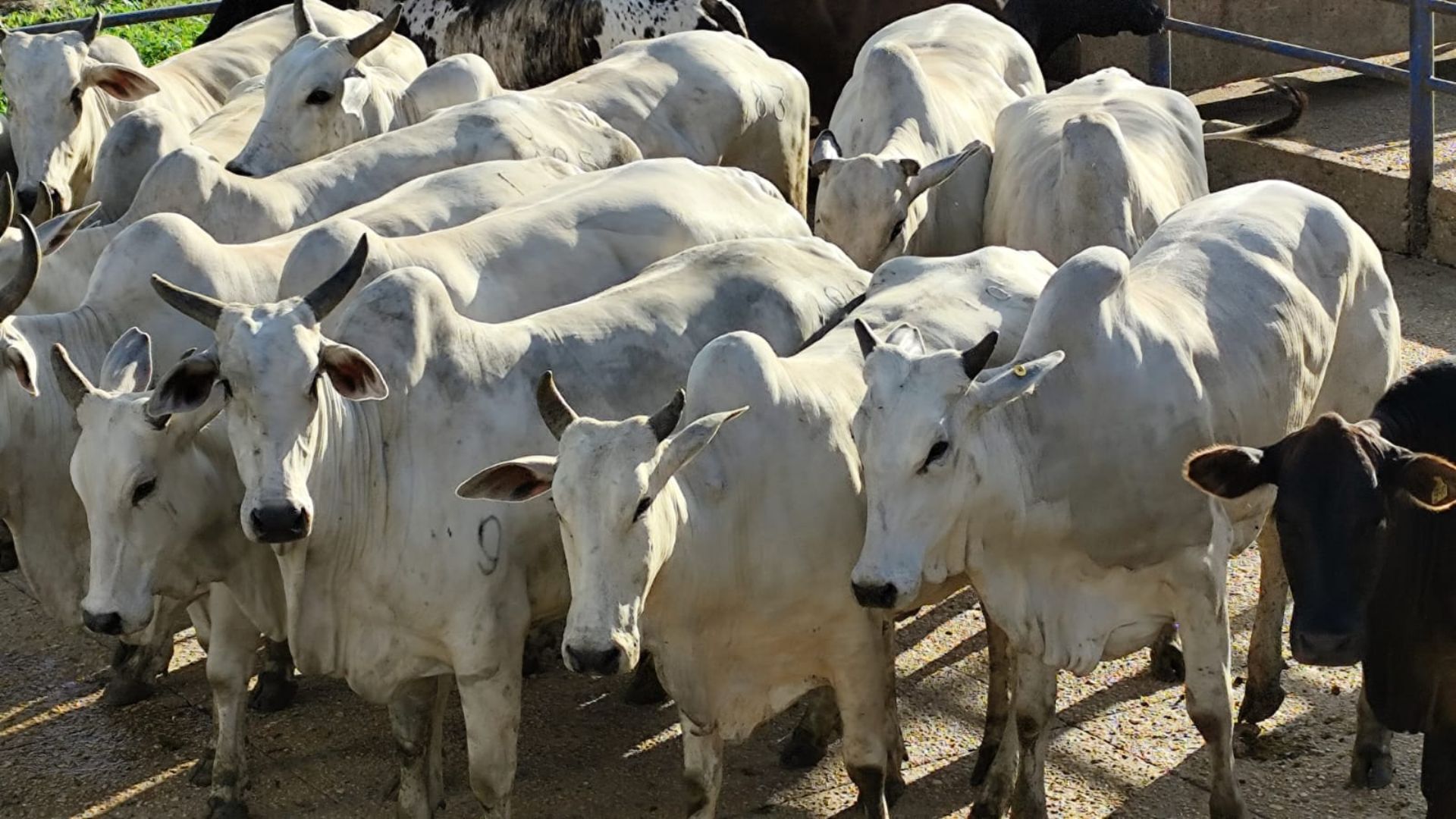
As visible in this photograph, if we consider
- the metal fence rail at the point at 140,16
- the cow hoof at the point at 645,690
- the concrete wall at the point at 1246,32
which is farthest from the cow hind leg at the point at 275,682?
the concrete wall at the point at 1246,32

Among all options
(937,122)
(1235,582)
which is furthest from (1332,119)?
(1235,582)

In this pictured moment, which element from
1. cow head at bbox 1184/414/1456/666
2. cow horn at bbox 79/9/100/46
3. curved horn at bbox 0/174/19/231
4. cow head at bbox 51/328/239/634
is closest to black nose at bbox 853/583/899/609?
cow head at bbox 1184/414/1456/666

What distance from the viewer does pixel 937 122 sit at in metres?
7.32

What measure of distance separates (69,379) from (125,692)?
140 cm

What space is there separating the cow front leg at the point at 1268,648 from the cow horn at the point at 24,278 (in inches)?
137

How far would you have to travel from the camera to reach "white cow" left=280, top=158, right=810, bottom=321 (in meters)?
5.48

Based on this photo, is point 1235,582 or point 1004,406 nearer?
point 1004,406

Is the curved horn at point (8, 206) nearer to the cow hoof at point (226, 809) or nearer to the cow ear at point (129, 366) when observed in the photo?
the cow ear at point (129, 366)

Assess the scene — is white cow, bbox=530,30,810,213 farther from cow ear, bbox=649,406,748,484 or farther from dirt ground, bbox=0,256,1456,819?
cow ear, bbox=649,406,748,484

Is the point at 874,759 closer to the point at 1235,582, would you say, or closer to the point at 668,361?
the point at 668,361

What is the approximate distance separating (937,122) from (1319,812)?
10.7ft

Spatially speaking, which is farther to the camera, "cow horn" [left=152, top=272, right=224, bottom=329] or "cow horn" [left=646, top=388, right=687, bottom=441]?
"cow horn" [left=152, top=272, right=224, bottom=329]

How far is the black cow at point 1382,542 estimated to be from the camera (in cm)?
404

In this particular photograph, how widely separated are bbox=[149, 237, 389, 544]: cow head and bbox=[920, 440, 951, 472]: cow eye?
128 centimetres
